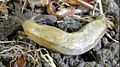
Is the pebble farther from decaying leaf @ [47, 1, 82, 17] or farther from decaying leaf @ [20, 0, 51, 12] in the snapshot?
decaying leaf @ [20, 0, 51, 12]

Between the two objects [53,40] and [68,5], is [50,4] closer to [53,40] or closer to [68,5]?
[68,5]

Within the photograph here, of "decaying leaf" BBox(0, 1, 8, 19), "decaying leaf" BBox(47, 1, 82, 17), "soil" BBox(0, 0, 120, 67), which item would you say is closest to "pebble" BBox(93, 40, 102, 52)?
"soil" BBox(0, 0, 120, 67)

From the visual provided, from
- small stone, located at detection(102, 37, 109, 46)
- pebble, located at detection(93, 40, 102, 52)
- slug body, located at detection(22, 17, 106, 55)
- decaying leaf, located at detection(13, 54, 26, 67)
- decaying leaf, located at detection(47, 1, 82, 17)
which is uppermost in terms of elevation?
decaying leaf, located at detection(47, 1, 82, 17)

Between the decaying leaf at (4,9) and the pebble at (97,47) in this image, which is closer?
the pebble at (97,47)

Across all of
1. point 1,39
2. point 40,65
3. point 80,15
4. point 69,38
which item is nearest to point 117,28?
point 80,15

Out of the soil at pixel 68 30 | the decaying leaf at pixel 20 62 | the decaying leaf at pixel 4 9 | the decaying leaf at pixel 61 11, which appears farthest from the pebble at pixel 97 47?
the decaying leaf at pixel 4 9

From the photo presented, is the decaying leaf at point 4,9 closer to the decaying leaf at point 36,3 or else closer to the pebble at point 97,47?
the decaying leaf at point 36,3
